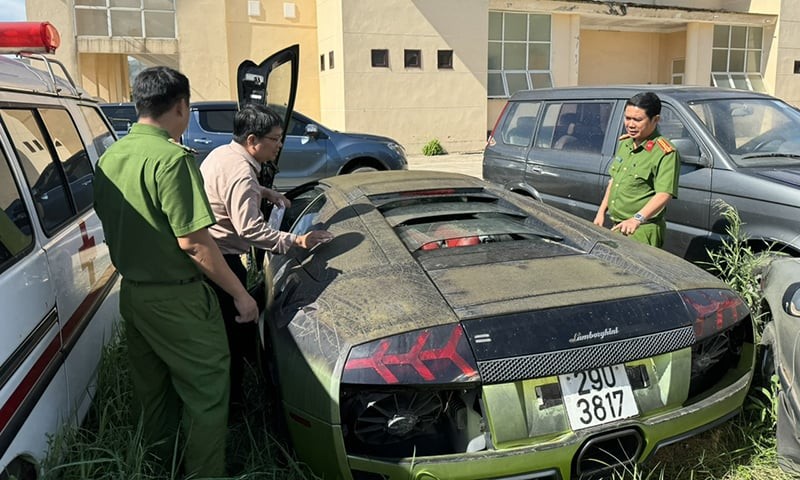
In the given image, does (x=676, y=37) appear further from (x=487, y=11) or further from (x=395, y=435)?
(x=395, y=435)

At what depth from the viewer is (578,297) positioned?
7.43 ft

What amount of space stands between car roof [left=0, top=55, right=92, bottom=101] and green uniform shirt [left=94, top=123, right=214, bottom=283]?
0.75 m

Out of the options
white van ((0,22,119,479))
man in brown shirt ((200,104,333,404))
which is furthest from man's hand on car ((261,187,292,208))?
white van ((0,22,119,479))

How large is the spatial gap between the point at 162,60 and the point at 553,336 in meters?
19.1

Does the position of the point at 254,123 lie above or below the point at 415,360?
above

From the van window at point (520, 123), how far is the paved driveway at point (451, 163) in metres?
7.00

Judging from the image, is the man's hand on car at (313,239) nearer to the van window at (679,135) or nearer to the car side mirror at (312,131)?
the van window at (679,135)

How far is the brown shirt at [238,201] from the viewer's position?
3.00m

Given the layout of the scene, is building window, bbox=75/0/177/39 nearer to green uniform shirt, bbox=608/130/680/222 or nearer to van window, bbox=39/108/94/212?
van window, bbox=39/108/94/212

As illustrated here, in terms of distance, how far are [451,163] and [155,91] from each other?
550 inches

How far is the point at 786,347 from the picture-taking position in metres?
2.56

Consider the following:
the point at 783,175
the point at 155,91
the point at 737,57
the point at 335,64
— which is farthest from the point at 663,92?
the point at 737,57

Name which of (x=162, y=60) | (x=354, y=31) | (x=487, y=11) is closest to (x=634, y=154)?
(x=354, y=31)

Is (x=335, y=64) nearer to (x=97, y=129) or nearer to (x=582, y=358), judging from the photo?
(x=97, y=129)
